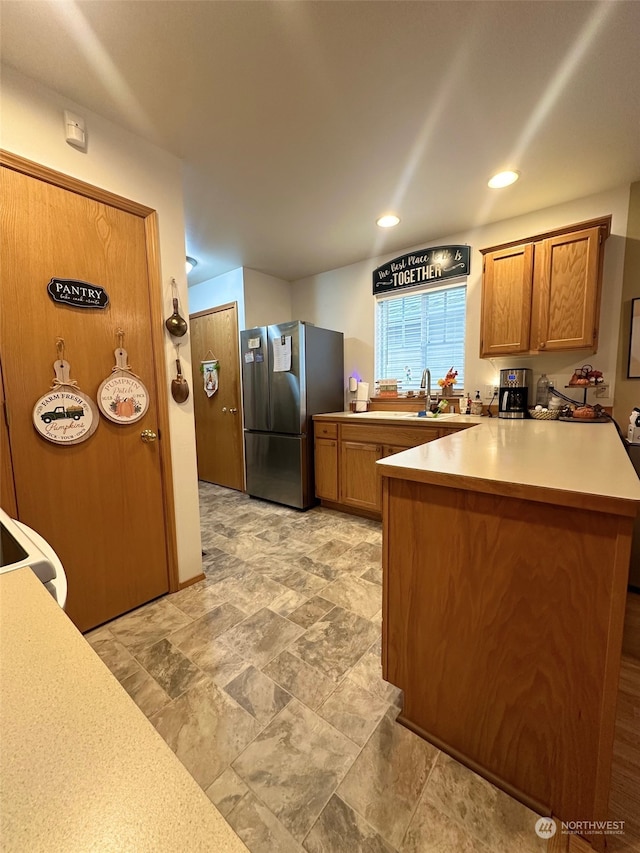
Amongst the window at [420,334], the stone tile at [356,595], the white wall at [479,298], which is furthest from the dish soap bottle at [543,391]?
the stone tile at [356,595]

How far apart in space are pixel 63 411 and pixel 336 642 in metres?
1.67

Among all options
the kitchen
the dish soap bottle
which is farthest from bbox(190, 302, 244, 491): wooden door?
the dish soap bottle

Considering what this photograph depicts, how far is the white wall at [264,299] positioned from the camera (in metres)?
3.74

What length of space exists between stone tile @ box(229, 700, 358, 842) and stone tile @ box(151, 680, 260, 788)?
51 mm

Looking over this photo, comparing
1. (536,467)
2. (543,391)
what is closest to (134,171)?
(536,467)

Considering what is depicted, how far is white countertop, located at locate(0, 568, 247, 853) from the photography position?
0.97 feet

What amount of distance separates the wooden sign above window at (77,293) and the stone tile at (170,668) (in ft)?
5.41

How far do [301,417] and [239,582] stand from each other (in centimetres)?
156

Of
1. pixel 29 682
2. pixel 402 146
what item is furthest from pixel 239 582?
pixel 402 146

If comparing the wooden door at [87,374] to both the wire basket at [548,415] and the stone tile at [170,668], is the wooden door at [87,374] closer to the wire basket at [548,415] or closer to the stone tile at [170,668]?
the stone tile at [170,668]

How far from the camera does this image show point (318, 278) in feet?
13.1

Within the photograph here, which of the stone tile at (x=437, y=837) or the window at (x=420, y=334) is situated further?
the window at (x=420, y=334)

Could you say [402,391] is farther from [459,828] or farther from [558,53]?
[459,828]

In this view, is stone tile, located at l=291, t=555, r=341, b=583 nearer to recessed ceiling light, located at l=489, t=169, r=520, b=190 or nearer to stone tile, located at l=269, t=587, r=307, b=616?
stone tile, located at l=269, t=587, r=307, b=616
